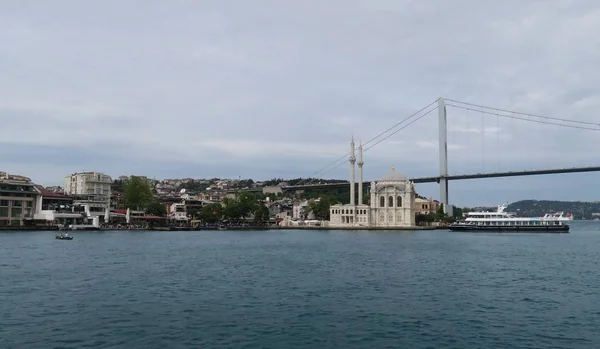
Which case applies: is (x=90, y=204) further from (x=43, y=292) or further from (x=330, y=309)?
(x=330, y=309)

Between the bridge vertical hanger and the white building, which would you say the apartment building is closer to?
the white building

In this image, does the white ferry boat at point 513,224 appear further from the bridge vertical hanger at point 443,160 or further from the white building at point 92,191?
the white building at point 92,191

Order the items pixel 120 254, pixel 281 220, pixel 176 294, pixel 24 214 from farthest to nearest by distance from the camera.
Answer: pixel 281 220 → pixel 24 214 → pixel 120 254 → pixel 176 294

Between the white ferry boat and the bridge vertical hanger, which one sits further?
the bridge vertical hanger

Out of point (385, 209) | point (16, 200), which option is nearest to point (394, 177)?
point (385, 209)

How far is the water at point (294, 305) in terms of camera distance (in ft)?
39.7

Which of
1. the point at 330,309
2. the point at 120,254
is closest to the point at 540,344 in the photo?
Answer: the point at 330,309

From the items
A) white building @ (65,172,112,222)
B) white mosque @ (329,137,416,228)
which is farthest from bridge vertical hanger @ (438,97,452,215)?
white building @ (65,172,112,222)

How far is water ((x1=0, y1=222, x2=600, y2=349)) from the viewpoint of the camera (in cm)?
1210

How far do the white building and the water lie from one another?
4966 cm

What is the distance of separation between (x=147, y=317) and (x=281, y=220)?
87.1 meters

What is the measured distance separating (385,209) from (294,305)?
77038 millimetres

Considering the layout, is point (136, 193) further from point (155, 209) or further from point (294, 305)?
point (294, 305)

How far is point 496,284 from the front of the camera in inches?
803
